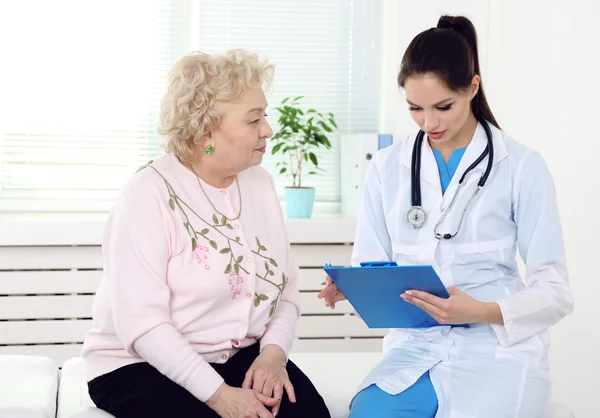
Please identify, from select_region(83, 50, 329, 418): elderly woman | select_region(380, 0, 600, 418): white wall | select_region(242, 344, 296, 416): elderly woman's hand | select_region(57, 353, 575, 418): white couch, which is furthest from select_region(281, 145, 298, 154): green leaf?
select_region(242, 344, 296, 416): elderly woman's hand

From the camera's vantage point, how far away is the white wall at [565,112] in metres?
2.70

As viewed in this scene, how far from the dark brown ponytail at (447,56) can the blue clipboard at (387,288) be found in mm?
489

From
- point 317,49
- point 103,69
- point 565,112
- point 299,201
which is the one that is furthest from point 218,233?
point 317,49

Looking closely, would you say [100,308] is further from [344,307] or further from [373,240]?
[344,307]

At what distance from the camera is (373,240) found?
7.17 feet

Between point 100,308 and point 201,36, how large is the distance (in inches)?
92.8

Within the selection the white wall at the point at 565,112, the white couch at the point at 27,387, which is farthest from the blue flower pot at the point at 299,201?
the white couch at the point at 27,387

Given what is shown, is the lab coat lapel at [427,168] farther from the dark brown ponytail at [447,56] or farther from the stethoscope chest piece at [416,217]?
the dark brown ponytail at [447,56]

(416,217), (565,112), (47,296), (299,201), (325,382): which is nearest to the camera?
(416,217)

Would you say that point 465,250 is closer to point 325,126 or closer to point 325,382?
point 325,382

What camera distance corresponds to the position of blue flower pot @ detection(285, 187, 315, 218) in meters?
3.86

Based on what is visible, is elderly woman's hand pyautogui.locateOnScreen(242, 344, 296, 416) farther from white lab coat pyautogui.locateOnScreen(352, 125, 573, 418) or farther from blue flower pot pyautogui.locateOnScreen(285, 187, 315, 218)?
blue flower pot pyautogui.locateOnScreen(285, 187, 315, 218)

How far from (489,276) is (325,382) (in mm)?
588

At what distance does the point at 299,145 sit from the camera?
13.4 feet
